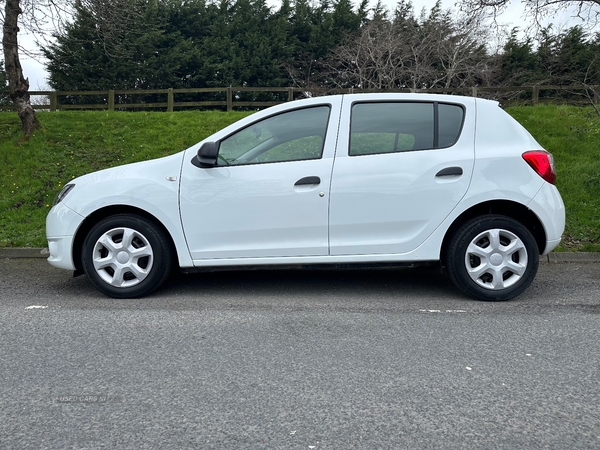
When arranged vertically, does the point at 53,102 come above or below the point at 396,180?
above

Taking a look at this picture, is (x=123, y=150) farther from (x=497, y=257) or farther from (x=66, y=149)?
(x=497, y=257)

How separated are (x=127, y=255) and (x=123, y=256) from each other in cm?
4

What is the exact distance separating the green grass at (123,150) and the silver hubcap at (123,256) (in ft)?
10.4

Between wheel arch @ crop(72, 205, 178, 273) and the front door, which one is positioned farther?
wheel arch @ crop(72, 205, 178, 273)

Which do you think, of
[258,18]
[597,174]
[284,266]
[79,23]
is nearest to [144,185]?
[284,266]

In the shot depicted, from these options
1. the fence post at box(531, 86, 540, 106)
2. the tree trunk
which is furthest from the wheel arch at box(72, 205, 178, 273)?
the fence post at box(531, 86, 540, 106)

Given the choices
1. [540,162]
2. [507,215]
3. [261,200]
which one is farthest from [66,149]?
[540,162]

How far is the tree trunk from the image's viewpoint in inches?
495

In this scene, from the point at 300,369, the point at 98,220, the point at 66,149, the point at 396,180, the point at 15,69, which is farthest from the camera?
the point at 15,69

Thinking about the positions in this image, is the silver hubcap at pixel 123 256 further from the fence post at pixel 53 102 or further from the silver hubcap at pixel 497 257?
the fence post at pixel 53 102

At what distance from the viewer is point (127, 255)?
4941mm

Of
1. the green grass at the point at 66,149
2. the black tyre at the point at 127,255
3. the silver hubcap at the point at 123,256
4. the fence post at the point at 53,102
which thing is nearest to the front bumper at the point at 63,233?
the black tyre at the point at 127,255

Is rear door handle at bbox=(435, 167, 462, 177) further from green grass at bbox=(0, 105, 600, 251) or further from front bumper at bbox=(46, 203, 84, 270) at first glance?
green grass at bbox=(0, 105, 600, 251)

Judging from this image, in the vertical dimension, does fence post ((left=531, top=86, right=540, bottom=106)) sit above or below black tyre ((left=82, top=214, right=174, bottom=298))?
above
